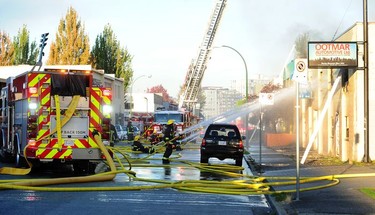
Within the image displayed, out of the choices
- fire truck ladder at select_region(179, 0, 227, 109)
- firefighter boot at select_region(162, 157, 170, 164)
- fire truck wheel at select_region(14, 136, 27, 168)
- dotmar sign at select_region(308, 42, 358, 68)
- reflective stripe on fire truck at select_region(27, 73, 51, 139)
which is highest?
fire truck ladder at select_region(179, 0, 227, 109)

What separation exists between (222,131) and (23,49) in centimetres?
5017

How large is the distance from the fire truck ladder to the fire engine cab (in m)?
33.0

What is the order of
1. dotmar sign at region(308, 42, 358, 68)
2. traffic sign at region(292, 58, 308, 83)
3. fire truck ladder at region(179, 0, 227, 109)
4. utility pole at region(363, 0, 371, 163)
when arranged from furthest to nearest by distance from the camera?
1. fire truck ladder at region(179, 0, 227, 109)
2. dotmar sign at region(308, 42, 358, 68)
3. utility pole at region(363, 0, 371, 163)
4. traffic sign at region(292, 58, 308, 83)

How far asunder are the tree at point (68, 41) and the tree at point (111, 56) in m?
5.46

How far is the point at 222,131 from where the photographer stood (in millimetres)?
24234

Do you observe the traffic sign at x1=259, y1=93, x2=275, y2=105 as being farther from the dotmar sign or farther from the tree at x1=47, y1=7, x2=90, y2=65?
the tree at x1=47, y1=7, x2=90, y2=65

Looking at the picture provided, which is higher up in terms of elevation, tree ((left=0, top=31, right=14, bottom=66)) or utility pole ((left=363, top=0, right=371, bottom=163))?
tree ((left=0, top=31, right=14, bottom=66))

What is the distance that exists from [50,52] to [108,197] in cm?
5291

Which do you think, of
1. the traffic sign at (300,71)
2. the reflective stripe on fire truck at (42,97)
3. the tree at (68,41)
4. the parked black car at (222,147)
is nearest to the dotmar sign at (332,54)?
the parked black car at (222,147)

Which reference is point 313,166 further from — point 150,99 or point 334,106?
point 150,99

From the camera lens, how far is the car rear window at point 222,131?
76.3ft

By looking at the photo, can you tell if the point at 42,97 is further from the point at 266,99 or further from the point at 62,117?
the point at 266,99

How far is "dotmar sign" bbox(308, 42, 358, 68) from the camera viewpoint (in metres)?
21.6

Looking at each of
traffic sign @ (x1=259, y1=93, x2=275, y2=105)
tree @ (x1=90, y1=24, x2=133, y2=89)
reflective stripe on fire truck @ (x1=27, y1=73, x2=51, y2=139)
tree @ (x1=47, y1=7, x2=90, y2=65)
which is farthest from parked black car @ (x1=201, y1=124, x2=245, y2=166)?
tree @ (x1=90, y1=24, x2=133, y2=89)
